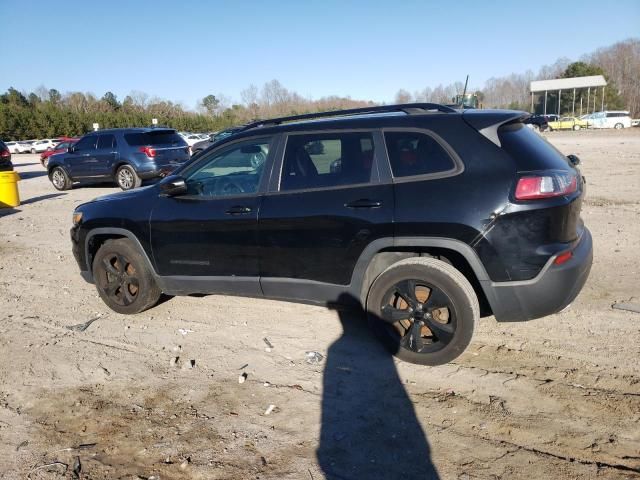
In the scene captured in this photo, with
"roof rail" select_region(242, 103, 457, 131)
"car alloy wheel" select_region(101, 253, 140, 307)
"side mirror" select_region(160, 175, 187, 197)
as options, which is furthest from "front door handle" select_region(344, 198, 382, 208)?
"car alloy wheel" select_region(101, 253, 140, 307)

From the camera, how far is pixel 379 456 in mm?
2764

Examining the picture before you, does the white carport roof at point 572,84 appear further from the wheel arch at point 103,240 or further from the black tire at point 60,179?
the wheel arch at point 103,240

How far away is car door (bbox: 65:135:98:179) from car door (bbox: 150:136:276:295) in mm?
11503

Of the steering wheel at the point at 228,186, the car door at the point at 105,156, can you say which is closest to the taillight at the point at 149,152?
the car door at the point at 105,156

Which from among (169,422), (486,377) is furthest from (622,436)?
(169,422)

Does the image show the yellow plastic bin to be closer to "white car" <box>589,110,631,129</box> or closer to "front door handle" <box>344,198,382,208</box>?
"front door handle" <box>344,198,382,208</box>

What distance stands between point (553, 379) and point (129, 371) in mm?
3207

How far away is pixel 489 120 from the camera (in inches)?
139

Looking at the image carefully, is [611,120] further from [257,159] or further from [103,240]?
[103,240]

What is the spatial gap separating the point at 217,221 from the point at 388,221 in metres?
1.55

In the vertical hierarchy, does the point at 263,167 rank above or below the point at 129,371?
above

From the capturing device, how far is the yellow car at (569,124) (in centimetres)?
4900

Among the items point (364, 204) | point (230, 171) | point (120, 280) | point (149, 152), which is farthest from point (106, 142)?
point (364, 204)

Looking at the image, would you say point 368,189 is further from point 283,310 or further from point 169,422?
point 169,422
